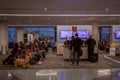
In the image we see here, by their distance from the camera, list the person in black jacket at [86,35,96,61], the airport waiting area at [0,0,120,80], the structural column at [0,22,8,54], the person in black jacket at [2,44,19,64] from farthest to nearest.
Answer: the structural column at [0,22,8,54] < the person in black jacket at [86,35,96,61] < the person in black jacket at [2,44,19,64] < the airport waiting area at [0,0,120,80]

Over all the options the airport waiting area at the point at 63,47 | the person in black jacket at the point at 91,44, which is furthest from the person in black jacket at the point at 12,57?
the person in black jacket at the point at 91,44

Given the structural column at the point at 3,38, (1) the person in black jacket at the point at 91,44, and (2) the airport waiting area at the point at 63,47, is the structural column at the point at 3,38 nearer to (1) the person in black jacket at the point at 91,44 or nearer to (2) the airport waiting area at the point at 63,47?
(2) the airport waiting area at the point at 63,47

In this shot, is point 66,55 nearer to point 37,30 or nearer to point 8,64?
point 8,64

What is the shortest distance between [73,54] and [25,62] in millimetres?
2654

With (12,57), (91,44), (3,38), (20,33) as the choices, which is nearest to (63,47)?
(91,44)

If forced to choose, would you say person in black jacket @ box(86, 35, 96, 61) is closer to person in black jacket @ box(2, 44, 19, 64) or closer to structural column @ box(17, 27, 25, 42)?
person in black jacket @ box(2, 44, 19, 64)

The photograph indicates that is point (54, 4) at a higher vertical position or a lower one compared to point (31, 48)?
higher

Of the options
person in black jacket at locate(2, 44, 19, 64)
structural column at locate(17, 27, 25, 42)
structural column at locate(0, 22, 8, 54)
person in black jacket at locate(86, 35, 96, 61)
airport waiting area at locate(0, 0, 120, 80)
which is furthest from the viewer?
structural column at locate(17, 27, 25, 42)

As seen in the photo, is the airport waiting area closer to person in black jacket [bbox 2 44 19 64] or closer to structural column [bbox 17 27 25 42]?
person in black jacket [bbox 2 44 19 64]

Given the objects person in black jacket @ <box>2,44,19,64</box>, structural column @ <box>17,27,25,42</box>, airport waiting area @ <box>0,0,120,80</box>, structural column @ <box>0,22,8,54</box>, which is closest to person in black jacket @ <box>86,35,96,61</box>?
airport waiting area @ <box>0,0,120,80</box>

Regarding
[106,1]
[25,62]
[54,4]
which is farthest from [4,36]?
[106,1]

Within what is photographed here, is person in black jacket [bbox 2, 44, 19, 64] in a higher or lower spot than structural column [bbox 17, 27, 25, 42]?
lower

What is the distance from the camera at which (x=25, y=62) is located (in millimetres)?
12953

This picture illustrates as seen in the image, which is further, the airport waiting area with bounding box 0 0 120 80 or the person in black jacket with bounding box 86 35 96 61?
the person in black jacket with bounding box 86 35 96 61
